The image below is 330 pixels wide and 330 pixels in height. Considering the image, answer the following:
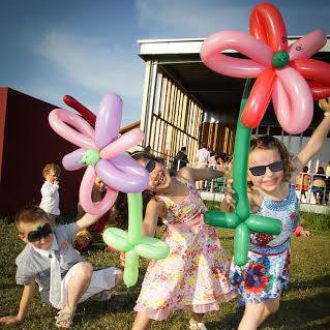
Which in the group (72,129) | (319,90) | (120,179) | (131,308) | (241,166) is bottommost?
(131,308)

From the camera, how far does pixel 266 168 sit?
7.87ft

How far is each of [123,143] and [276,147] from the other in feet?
3.39

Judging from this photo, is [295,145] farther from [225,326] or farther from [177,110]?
[225,326]

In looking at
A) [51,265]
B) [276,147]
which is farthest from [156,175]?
[51,265]

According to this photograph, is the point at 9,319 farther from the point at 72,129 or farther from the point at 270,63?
the point at 270,63

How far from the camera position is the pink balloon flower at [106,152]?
203cm

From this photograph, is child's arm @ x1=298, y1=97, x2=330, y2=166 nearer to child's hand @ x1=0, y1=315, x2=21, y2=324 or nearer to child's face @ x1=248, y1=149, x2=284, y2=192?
child's face @ x1=248, y1=149, x2=284, y2=192

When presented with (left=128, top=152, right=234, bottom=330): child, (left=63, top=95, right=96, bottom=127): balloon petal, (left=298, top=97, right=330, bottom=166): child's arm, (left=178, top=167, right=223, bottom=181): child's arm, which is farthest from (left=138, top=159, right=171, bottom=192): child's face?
(left=298, top=97, right=330, bottom=166): child's arm

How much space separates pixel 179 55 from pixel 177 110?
3296 millimetres

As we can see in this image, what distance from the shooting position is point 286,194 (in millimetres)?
2549

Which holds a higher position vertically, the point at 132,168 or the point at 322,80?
the point at 322,80

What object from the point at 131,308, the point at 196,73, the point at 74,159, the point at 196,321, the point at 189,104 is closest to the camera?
the point at 74,159

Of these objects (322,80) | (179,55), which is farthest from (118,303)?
(179,55)

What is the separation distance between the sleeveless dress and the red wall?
5.62 metres
